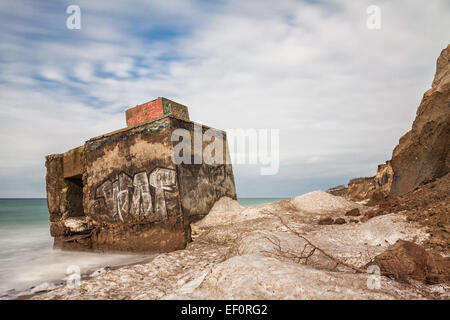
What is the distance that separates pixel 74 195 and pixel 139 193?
3.36 m

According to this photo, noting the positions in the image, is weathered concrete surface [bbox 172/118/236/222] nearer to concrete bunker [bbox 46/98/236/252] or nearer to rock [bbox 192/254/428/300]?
concrete bunker [bbox 46/98/236/252]

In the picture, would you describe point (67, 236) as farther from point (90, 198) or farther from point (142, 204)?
point (142, 204)

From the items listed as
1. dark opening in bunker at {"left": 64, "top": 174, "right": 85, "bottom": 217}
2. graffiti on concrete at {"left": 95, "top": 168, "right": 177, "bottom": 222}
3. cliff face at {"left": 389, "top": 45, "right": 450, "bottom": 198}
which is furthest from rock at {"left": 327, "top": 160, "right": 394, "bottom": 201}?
dark opening in bunker at {"left": 64, "top": 174, "right": 85, "bottom": 217}

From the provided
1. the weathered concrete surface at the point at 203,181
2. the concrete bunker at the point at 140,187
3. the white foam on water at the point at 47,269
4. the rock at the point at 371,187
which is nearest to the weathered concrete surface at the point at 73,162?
the concrete bunker at the point at 140,187

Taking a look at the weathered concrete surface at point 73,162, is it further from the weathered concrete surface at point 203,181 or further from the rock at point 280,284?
the rock at point 280,284

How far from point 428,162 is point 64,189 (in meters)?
9.51

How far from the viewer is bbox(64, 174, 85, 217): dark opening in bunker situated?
707 cm

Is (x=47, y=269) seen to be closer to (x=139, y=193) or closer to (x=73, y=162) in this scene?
(x=139, y=193)

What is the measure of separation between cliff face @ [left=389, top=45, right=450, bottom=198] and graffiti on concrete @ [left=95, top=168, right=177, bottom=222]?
18.9 feet

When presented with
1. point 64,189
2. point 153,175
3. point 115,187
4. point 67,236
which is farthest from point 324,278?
point 64,189

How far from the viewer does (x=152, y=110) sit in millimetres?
5918

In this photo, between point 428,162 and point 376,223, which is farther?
point 428,162
